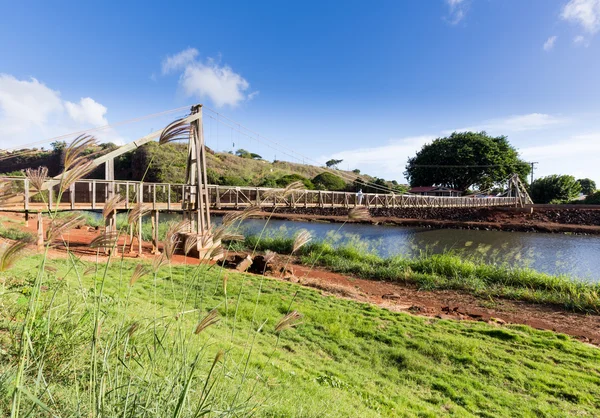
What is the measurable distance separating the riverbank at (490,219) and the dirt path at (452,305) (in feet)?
52.8

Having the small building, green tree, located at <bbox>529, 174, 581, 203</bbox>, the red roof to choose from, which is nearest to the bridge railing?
green tree, located at <bbox>529, 174, 581, 203</bbox>

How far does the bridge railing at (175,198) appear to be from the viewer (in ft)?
5.15

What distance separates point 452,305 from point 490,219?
87.4 ft

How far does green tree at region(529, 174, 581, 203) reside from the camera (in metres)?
35.5

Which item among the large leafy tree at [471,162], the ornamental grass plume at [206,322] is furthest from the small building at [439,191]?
the ornamental grass plume at [206,322]

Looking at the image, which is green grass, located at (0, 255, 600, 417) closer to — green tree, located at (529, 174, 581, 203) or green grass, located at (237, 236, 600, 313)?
green grass, located at (237, 236, 600, 313)

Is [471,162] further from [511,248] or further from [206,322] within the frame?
[206,322]

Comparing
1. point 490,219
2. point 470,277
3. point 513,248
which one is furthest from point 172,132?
point 490,219

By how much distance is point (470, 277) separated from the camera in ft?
31.4

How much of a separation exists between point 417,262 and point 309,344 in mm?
7617

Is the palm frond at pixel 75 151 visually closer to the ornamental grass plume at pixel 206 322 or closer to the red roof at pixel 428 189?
the ornamental grass plume at pixel 206 322

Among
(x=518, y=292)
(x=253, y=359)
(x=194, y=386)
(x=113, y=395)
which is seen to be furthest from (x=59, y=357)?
(x=518, y=292)

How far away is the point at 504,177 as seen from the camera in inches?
1651

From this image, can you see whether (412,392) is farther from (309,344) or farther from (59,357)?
(59,357)
